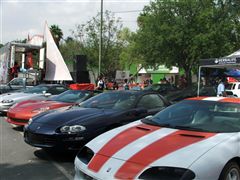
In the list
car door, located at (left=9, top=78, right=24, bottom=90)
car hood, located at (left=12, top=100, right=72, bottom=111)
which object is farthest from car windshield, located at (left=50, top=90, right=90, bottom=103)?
car door, located at (left=9, top=78, right=24, bottom=90)

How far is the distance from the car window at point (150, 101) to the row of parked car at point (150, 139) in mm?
478

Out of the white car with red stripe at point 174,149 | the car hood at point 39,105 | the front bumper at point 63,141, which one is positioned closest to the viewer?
the white car with red stripe at point 174,149

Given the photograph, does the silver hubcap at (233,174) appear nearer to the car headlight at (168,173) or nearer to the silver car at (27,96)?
the car headlight at (168,173)

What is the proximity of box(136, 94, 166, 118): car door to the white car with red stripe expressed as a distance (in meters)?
2.67

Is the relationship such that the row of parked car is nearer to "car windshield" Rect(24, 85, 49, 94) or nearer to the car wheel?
the car wheel

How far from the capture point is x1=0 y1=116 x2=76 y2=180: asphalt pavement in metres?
5.89

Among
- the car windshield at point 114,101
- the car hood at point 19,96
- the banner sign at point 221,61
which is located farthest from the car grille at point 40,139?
the banner sign at point 221,61

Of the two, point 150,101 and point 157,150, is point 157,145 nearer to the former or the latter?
point 157,150

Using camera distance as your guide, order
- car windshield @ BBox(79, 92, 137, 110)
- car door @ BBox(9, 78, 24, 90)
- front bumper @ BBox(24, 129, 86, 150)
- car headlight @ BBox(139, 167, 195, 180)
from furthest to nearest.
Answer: car door @ BBox(9, 78, 24, 90) → car windshield @ BBox(79, 92, 137, 110) → front bumper @ BBox(24, 129, 86, 150) → car headlight @ BBox(139, 167, 195, 180)

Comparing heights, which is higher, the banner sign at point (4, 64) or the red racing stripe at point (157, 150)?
the banner sign at point (4, 64)

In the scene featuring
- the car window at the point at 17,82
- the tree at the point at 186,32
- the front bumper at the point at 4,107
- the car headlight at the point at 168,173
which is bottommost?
the front bumper at the point at 4,107

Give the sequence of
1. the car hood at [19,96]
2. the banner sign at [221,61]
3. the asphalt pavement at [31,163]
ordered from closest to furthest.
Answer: the asphalt pavement at [31,163] → the car hood at [19,96] → the banner sign at [221,61]

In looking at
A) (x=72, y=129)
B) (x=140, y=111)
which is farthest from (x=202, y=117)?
(x=140, y=111)

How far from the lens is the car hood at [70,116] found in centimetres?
693
